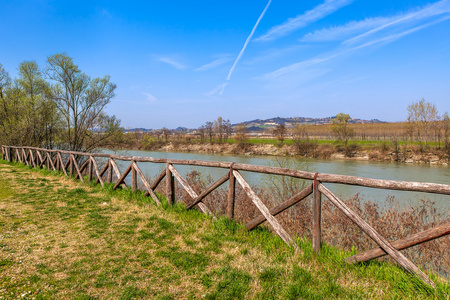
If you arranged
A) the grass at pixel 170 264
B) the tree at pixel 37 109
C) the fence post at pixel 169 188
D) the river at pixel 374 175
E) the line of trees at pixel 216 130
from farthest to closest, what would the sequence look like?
the line of trees at pixel 216 130
the tree at pixel 37 109
the river at pixel 374 175
the fence post at pixel 169 188
the grass at pixel 170 264

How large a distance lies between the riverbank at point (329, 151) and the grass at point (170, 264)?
1817 centimetres

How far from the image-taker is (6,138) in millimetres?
20531

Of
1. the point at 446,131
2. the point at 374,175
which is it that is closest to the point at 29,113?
the point at 374,175

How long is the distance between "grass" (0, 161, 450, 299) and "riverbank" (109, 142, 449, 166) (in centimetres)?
1817

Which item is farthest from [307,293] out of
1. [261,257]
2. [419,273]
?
[419,273]

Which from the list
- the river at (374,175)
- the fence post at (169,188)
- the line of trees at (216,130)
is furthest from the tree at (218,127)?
the fence post at (169,188)

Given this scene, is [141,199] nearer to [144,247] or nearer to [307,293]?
[144,247]

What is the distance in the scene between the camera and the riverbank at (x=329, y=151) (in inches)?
1388

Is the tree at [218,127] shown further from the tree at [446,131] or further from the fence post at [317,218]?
the fence post at [317,218]

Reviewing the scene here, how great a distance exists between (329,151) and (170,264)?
45772 mm

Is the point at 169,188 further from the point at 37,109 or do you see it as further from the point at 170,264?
the point at 37,109

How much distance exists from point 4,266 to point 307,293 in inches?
178

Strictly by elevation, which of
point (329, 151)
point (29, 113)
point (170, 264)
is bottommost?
point (329, 151)

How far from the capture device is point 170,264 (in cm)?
378
